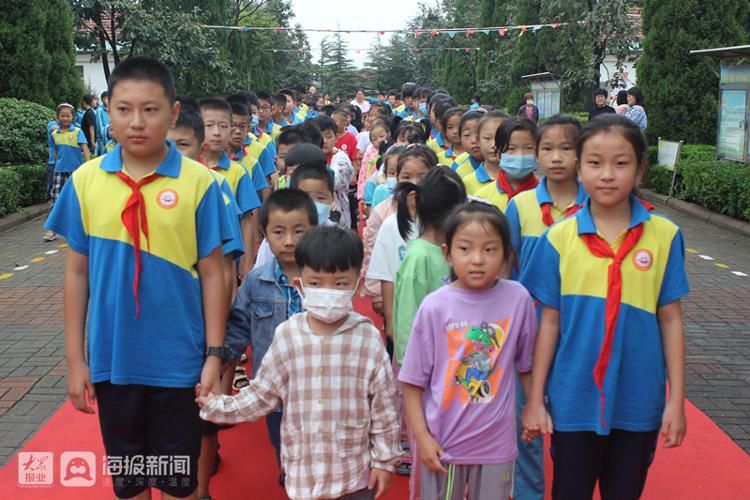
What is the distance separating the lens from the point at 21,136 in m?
13.6

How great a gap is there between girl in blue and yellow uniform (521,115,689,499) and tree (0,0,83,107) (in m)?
14.1

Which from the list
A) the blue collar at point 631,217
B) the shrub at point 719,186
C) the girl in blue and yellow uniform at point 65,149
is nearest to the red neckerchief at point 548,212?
the blue collar at point 631,217

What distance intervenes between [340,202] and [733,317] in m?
3.54

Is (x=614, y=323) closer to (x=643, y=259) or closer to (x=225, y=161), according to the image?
(x=643, y=259)

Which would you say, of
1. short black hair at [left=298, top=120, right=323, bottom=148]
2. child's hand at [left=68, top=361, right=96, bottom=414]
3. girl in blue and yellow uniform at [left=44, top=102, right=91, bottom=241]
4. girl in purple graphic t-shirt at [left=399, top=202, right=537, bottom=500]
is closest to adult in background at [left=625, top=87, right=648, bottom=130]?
short black hair at [left=298, top=120, right=323, bottom=148]

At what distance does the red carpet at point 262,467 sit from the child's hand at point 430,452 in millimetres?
1236

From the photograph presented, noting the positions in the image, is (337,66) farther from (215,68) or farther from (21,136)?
(21,136)

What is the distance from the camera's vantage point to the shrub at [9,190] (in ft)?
40.7

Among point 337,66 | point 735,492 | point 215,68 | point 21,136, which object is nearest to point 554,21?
point 215,68

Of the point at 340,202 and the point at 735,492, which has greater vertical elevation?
the point at 340,202

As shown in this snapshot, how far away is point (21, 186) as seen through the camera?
1337 cm

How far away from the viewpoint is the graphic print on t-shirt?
285cm

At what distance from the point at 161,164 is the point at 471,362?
50.8 inches

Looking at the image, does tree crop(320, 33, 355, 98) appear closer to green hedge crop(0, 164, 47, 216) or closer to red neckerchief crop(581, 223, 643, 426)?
green hedge crop(0, 164, 47, 216)
